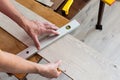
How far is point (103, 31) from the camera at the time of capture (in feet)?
4.91

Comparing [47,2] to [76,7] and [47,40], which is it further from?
[76,7]

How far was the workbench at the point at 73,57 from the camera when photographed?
74cm

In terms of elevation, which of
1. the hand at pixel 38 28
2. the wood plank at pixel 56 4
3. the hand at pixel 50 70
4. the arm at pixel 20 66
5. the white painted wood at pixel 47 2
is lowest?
the hand at pixel 50 70

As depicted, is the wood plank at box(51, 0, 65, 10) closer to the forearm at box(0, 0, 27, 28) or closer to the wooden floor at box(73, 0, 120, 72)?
the forearm at box(0, 0, 27, 28)

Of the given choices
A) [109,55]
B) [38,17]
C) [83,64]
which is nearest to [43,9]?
[38,17]

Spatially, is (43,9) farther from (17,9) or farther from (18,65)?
(18,65)

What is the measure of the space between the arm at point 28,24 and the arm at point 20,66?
12 centimetres

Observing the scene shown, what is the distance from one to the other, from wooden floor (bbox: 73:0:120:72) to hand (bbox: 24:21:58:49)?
2.12 ft

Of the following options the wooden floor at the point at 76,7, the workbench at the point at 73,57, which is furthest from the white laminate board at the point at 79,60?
the wooden floor at the point at 76,7

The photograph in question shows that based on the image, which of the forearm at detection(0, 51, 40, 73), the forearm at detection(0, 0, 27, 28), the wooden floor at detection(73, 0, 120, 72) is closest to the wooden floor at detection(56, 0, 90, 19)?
the wooden floor at detection(73, 0, 120, 72)

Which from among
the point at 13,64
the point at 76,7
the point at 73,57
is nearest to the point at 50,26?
the point at 73,57

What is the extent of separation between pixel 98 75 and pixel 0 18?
445 millimetres

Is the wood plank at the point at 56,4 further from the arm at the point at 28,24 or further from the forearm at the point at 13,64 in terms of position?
the forearm at the point at 13,64

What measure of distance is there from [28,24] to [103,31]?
0.80 meters
